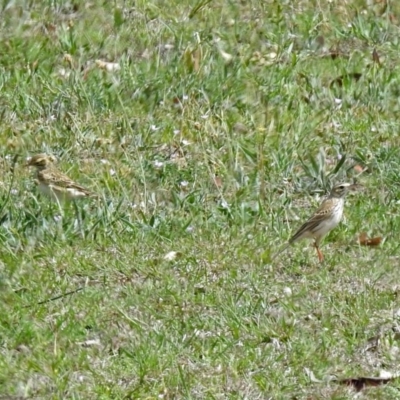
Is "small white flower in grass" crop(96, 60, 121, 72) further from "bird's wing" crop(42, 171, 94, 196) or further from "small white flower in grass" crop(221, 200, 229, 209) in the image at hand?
"small white flower in grass" crop(221, 200, 229, 209)

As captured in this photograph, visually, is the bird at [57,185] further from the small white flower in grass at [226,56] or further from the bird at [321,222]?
the small white flower in grass at [226,56]

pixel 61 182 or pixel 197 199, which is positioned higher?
pixel 61 182

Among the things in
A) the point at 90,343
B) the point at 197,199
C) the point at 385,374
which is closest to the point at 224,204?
the point at 197,199

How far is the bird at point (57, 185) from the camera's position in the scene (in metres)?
10.1

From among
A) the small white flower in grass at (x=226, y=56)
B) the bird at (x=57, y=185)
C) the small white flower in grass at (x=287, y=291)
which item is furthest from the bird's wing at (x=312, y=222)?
the small white flower in grass at (x=226, y=56)

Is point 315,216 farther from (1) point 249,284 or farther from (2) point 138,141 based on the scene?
(2) point 138,141

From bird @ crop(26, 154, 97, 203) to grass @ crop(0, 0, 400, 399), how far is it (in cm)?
10

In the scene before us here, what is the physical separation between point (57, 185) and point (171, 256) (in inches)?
44.8

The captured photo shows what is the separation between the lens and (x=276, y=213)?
33.2 ft

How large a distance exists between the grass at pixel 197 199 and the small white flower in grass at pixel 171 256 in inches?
0.7

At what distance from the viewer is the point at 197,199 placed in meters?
10.3

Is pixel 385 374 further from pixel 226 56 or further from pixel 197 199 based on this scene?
pixel 226 56

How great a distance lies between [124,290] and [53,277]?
18.2 inches

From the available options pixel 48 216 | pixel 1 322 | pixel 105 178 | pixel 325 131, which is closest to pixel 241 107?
pixel 325 131
